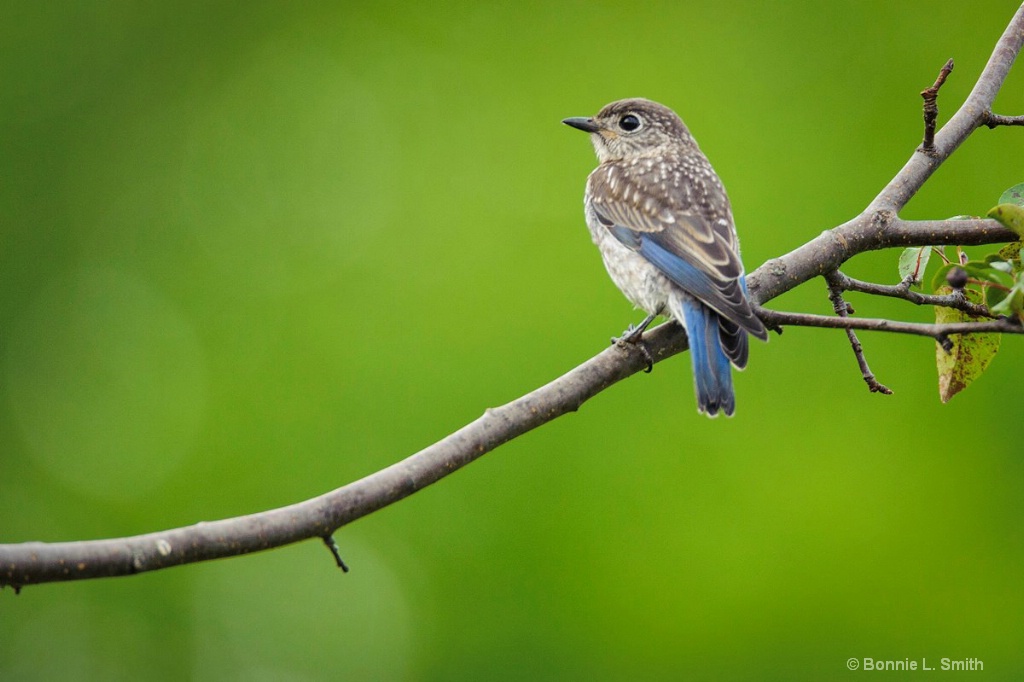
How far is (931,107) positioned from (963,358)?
0.83 metres

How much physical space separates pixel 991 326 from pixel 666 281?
1598 millimetres

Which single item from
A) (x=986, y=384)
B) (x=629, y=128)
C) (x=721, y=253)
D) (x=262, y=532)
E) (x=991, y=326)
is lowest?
(x=986, y=384)

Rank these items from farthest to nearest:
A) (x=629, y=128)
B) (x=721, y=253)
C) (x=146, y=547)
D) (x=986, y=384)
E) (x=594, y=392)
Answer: (x=986, y=384) < (x=629, y=128) < (x=721, y=253) < (x=594, y=392) < (x=146, y=547)

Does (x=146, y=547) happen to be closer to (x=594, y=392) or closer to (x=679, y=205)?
(x=594, y=392)

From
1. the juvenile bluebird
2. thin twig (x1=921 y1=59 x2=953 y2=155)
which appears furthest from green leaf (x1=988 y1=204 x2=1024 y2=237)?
the juvenile bluebird

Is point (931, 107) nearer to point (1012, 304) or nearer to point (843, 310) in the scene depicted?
point (843, 310)

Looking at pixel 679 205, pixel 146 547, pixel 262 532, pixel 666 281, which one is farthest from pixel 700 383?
pixel 146 547

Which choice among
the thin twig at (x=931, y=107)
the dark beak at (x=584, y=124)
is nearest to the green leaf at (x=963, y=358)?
the thin twig at (x=931, y=107)

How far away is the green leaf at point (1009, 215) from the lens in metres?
2.62

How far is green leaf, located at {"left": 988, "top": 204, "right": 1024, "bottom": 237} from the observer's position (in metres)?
2.62

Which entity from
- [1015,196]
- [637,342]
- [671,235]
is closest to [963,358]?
[1015,196]

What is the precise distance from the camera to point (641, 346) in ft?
10.2

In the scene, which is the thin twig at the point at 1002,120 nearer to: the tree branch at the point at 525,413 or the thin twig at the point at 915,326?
the tree branch at the point at 525,413

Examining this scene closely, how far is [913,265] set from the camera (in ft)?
10.2
